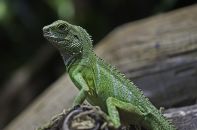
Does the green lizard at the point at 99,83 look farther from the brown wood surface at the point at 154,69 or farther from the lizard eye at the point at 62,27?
the brown wood surface at the point at 154,69

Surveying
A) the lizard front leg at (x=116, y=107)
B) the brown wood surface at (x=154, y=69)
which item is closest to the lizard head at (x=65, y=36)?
the lizard front leg at (x=116, y=107)

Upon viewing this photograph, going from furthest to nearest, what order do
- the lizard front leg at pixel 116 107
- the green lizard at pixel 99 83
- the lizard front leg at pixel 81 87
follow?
the green lizard at pixel 99 83 → the lizard front leg at pixel 81 87 → the lizard front leg at pixel 116 107

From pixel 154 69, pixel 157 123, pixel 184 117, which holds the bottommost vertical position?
pixel 154 69

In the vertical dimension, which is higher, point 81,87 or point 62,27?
point 62,27

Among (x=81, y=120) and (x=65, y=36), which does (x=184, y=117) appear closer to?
(x=65, y=36)

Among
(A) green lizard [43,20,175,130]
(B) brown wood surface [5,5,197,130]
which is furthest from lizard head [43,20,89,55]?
(B) brown wood surface [5,5,197,130]

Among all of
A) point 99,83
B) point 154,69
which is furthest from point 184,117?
point 154,69
